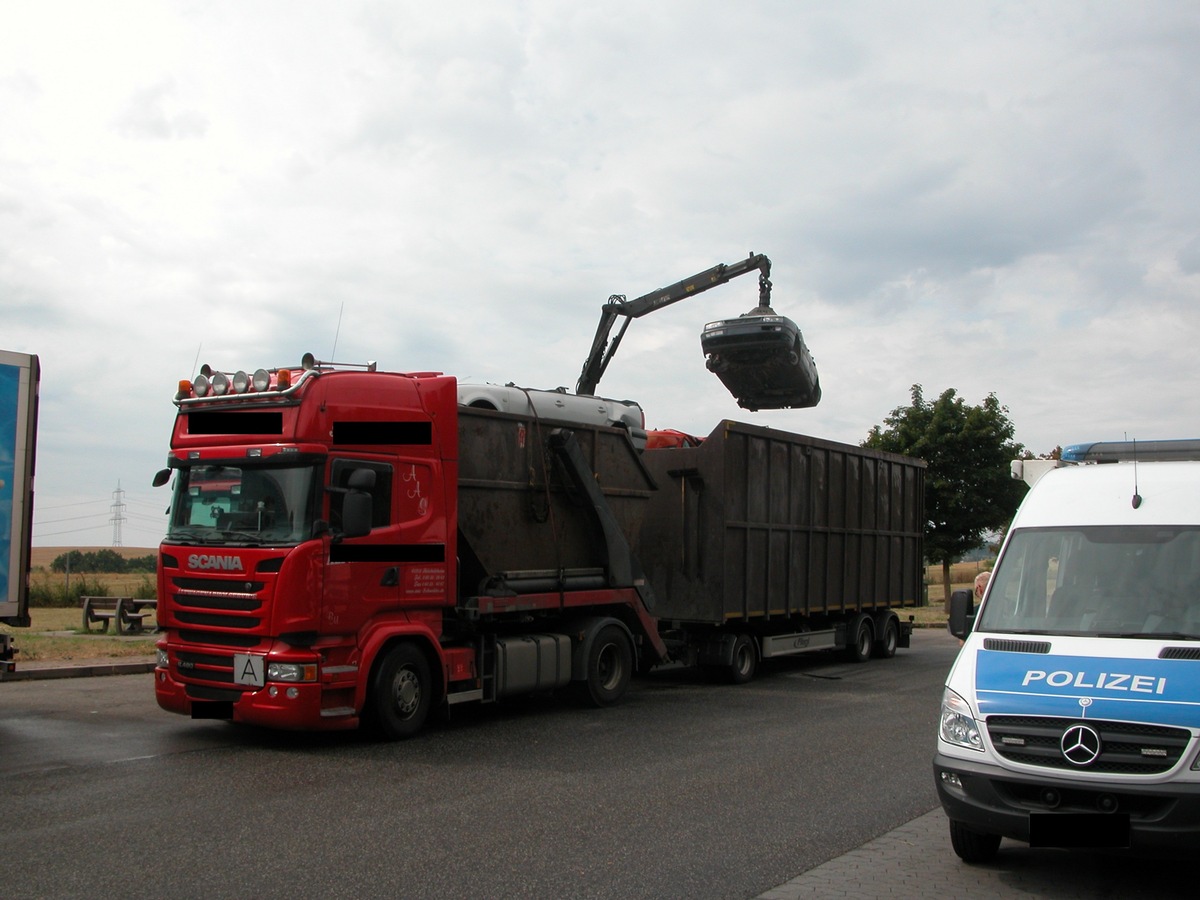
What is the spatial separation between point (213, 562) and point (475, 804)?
340 centimetres

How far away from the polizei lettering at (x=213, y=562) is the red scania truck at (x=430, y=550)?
21 millimetres

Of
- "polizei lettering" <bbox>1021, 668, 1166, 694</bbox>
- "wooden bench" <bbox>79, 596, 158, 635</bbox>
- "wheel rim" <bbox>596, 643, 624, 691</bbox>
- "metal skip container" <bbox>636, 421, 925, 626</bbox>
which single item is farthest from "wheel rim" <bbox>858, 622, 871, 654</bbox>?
"wooden bench" <bbox>79, 596, 158, 635</bbox>

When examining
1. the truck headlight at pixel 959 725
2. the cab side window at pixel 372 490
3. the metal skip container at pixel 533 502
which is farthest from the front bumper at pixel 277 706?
the truck headlight at pixel 959 725

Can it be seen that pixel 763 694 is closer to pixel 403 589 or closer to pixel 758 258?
pixel 403 589

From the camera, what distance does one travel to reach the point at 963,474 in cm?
3114

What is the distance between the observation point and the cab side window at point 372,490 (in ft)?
30.3

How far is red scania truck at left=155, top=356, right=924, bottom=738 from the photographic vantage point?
905 centimetres

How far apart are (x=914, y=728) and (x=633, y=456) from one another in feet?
15.0

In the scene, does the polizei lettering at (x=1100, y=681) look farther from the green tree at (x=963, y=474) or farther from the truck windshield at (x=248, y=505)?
the green tree at (x=963, y=474)

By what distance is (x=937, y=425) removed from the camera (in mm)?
31531

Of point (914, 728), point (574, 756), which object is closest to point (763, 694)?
point (914, 728)

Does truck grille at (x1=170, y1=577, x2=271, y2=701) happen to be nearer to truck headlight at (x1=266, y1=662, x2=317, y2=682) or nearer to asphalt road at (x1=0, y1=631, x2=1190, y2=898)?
truck headlight at (x1=266, y1=662, x2=317, y2=682)

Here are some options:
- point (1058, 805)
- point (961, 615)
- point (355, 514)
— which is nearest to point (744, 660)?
A: point (355, 514)

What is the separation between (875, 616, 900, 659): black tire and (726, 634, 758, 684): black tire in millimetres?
4409
